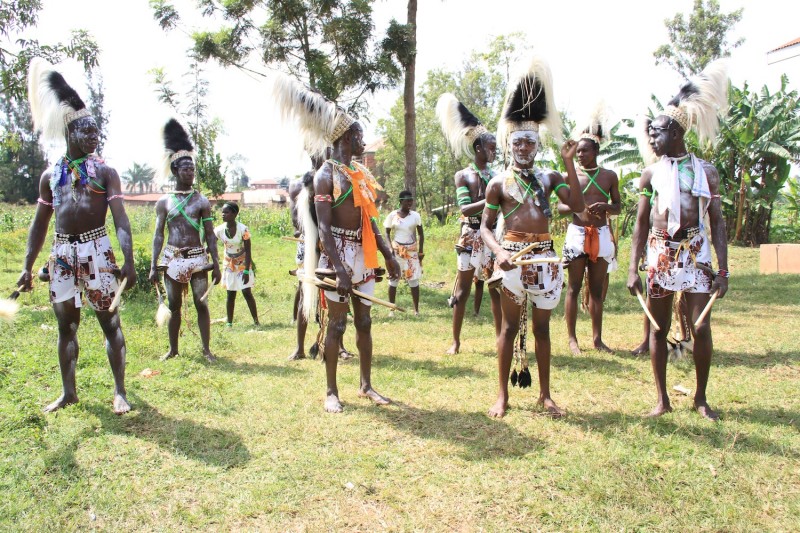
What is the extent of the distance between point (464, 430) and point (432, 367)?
1.78 metres

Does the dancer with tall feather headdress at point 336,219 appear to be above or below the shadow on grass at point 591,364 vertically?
above

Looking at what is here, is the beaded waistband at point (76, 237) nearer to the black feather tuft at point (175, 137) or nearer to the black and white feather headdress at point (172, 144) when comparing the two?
the black and white feather headdress at point (172, 144)

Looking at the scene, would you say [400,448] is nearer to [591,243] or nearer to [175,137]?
[591,243]

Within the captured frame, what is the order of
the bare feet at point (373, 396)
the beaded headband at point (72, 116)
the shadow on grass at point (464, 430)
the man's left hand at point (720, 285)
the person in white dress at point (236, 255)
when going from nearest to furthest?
the shadow on grass at point (464, 430) < the man's left hand at point (720, 285) < the beaded headband at point (72, 116) < the bare feet at point (373, 396) < the person in white dress at point (236, 255)

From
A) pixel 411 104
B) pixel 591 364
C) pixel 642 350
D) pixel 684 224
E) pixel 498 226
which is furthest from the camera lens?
pixel 411 104

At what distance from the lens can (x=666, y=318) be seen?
4.46 m

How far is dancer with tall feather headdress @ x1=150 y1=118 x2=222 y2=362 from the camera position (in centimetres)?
641

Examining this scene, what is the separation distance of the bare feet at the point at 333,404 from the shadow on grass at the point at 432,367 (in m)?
1.29

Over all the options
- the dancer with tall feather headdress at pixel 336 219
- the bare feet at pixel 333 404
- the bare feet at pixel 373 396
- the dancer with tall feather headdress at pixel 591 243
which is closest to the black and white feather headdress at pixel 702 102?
the dancer with tall feather headdress at pixel 591 243

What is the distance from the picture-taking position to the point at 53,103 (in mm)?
4641

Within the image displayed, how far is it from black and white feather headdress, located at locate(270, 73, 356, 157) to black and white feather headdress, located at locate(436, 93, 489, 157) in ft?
6.82

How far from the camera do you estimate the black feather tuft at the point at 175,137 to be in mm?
6573

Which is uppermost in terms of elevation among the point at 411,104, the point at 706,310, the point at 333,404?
the point at 411,104

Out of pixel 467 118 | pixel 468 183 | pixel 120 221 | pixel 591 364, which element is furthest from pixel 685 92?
pixel 120 221
